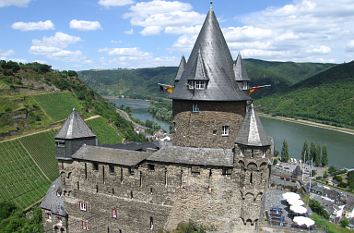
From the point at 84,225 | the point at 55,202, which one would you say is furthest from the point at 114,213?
the point at 55,202

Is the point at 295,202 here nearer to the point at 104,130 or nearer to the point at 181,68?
the point at 181,68

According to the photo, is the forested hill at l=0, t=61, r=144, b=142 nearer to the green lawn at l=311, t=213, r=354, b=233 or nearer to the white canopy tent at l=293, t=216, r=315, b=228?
the green lawn at l=311, t=213, r=354, b=233

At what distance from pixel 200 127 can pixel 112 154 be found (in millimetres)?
5840

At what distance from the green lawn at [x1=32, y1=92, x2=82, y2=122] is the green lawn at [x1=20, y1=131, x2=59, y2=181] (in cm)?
1198

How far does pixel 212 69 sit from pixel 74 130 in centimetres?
1011

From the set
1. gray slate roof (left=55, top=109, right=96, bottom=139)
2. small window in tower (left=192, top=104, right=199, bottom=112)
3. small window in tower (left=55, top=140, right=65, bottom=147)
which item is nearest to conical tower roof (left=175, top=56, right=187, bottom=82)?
small window in tower (left=192, top=104, right=199, bottom=112)

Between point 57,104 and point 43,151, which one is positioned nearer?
point 43,151

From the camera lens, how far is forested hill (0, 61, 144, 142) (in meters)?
65.2

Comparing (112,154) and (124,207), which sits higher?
(112,154)

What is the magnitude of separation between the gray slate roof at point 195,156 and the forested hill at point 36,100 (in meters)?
41.2

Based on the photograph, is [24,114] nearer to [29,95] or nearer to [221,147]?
[29,95]

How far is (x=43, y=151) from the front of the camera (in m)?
54.7

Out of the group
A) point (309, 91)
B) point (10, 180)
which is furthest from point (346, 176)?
point (309, 91)

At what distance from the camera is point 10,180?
1750 inches
